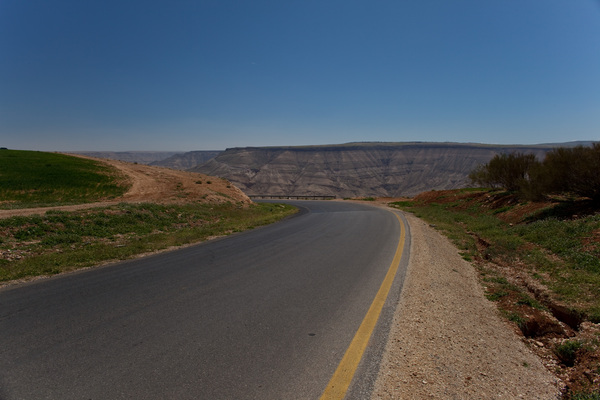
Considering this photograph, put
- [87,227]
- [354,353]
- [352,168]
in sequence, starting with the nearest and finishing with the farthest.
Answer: [354,353], [87,227], [352,168]

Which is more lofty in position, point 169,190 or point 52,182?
point 52,182

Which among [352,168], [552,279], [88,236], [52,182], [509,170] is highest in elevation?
[509,170]

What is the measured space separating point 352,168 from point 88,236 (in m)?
133

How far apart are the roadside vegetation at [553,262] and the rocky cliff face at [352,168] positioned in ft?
320

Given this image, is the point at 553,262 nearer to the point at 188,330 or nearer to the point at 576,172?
the point at 576,172

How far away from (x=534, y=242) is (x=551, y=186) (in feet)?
18.6

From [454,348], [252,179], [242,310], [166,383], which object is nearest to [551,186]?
[454,348]

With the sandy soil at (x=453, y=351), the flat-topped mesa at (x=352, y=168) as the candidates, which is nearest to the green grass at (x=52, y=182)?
the sandy soil at (x=453, y=351)

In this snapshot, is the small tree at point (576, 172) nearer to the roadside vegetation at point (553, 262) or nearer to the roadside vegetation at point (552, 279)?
the roadside vegetation at point (553, 262)

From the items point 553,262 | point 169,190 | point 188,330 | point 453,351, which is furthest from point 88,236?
point 169,190

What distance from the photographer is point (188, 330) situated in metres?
4.37

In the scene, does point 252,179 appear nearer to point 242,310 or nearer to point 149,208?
point 149,208

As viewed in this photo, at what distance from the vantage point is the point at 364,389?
3189 mm

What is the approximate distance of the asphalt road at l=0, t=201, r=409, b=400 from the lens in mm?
3188
